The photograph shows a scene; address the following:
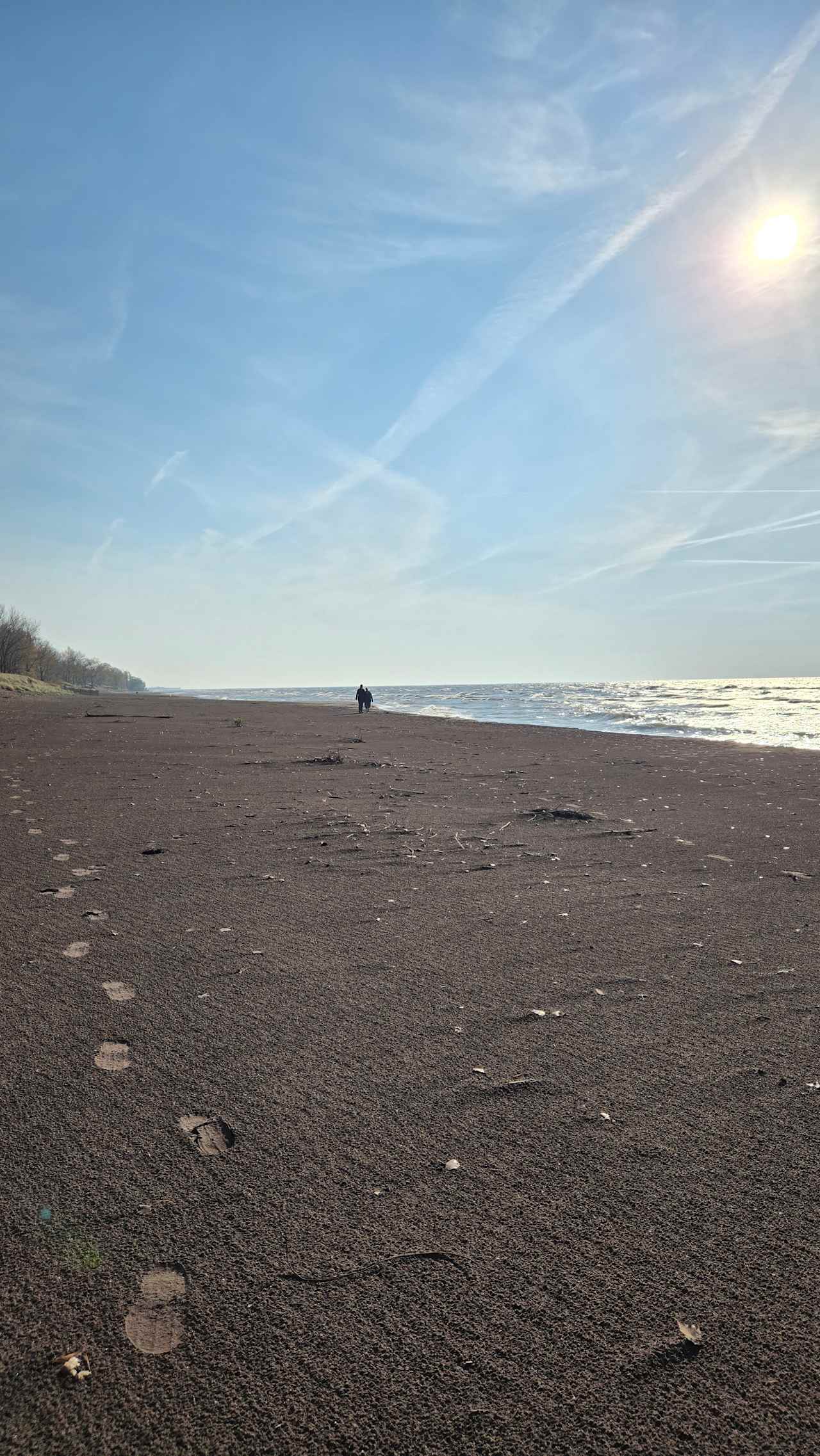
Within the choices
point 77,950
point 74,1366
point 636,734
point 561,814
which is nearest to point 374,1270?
point 74,1366

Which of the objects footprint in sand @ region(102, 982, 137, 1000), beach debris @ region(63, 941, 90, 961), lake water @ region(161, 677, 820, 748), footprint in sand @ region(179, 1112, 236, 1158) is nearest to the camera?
footprint in sand @ region(179, 1112, 236, 1158)

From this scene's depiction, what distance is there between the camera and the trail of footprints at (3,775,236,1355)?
1.87 m

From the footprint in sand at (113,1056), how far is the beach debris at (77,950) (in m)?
1.13

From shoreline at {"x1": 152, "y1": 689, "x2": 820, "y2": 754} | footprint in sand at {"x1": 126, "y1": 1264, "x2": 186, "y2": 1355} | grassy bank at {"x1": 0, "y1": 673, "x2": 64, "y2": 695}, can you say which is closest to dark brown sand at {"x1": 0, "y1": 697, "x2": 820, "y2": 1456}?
footprint in sand at {"x1": 126, "y1": 1264, "x2": 186, "y2": 1355}

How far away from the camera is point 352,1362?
1.80m

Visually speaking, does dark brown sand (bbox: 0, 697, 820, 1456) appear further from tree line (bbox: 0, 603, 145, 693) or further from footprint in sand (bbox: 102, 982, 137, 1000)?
tree line (bbox: 0, 603, 145, 693)

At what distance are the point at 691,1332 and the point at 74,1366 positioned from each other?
160 cm

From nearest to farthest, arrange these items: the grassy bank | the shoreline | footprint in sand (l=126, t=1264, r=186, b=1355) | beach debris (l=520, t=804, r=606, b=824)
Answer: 1. footprint in sand (l=126, t=1264, r=186, b=1355)
2. beach debris (l=520, t=804, r=606, b=824)
3. the shoreline
4. the grassy bank

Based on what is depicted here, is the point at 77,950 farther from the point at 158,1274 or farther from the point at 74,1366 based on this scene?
the point at 74,1366

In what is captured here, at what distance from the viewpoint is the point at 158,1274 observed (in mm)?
2035

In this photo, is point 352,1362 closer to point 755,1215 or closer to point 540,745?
point 755,1215

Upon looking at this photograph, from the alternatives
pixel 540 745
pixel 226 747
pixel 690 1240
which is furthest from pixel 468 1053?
pixel 540 745

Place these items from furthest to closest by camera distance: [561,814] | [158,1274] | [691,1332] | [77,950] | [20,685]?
[20,685] → [561,814] → [77,950] → [158,1274] → [691,1332]

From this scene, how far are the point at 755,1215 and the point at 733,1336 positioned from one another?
517 millimetres
